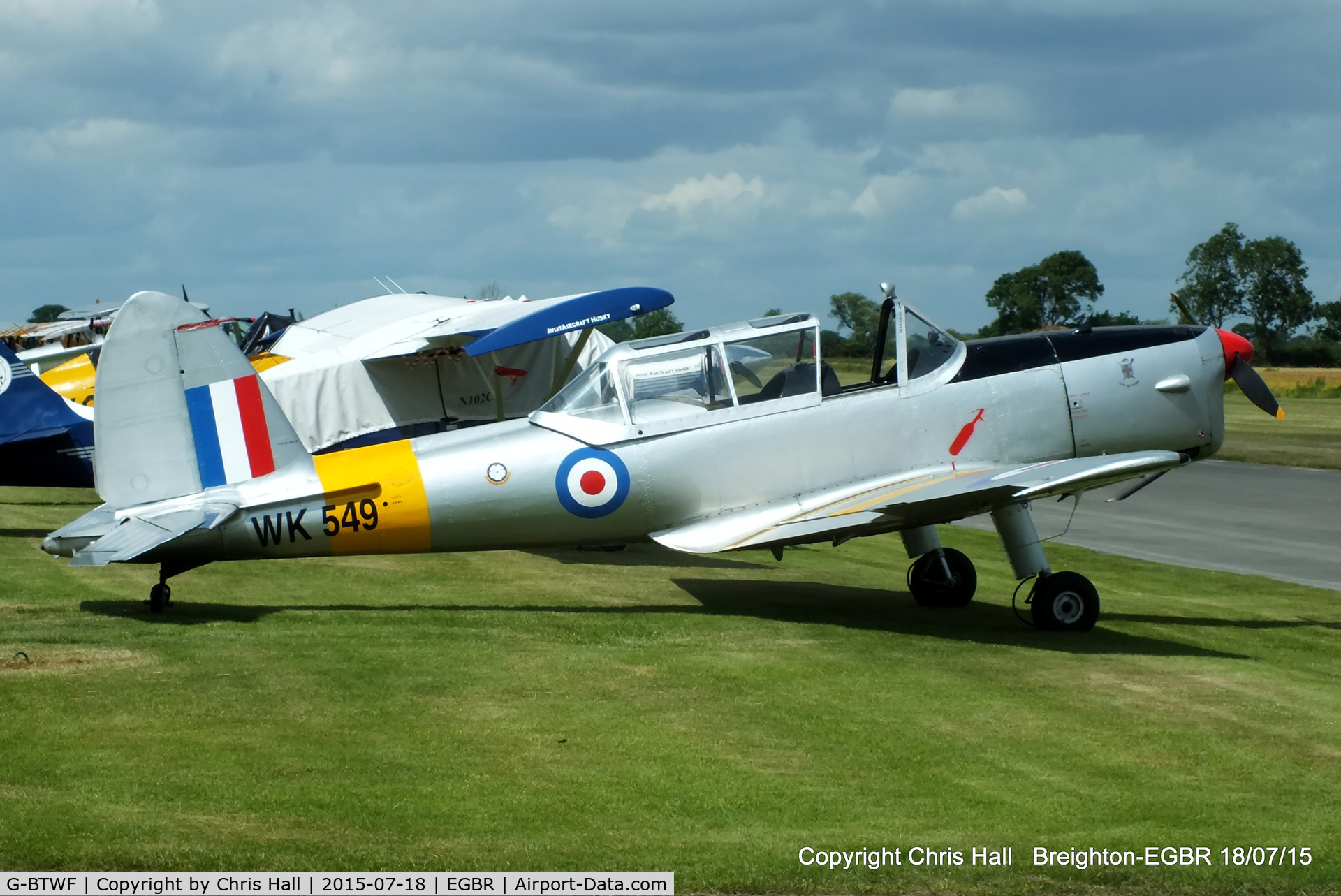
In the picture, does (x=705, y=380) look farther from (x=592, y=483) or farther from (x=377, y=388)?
(x=377, y=388)

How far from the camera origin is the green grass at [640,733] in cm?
489

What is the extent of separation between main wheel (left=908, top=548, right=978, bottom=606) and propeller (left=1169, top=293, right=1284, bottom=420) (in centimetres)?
258

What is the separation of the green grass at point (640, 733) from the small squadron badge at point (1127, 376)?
188 centimetres

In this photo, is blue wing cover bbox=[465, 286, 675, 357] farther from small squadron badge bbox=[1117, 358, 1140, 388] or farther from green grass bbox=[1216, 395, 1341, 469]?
green grass bbox=[1216, 395, 1341, 469]

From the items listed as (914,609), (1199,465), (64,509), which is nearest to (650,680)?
(914,609)

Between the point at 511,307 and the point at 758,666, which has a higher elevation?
the point at 511,307

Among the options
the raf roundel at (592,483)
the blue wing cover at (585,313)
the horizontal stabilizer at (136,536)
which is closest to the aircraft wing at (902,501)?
the raf roundel at (592,483)

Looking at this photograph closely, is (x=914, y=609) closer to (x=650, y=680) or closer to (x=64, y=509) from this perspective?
(x=650, y=680)

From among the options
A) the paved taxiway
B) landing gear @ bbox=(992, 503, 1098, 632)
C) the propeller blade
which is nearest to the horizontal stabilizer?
landing gear @ bbox=(992, 503, 1098, 632)

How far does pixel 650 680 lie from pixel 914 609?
3722 mm

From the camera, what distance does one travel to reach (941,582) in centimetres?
1081

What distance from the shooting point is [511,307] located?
1473cm

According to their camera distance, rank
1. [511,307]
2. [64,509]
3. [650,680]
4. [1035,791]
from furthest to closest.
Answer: [64,509] → [511,307] → [650,680] → [1035,791]

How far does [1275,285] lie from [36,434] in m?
87.6
